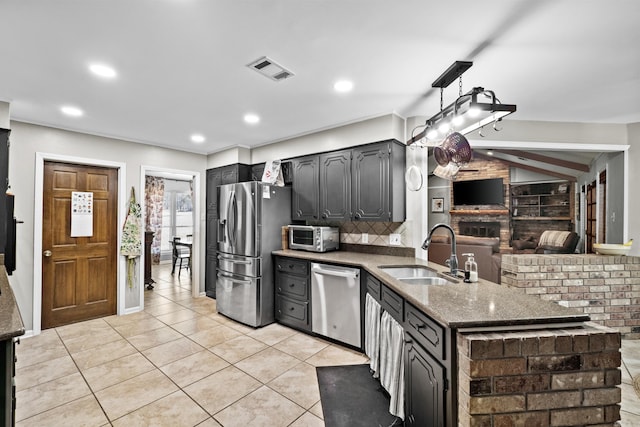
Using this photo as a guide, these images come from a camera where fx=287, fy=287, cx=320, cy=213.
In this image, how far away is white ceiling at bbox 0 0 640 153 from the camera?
60.7 inches

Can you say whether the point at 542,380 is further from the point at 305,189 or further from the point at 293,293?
the point at 305,189

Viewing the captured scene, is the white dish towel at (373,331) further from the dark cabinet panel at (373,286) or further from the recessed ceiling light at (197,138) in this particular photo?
the recessed ceiling light at (197,138)

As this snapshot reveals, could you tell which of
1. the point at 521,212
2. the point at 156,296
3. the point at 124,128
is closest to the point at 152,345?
the point at 156,296

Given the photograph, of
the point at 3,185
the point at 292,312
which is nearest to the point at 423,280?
the point at 292,312

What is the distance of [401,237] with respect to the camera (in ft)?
10.6

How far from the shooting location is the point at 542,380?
1.17 meters

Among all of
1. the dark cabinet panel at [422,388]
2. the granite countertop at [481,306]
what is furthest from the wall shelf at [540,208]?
the dark cabinet panel at [422,388]

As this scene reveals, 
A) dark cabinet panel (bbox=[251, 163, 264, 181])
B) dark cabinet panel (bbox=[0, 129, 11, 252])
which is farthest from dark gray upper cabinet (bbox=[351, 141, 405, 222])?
dark cabinet panel (bbox=[0, 129, 11, 252])

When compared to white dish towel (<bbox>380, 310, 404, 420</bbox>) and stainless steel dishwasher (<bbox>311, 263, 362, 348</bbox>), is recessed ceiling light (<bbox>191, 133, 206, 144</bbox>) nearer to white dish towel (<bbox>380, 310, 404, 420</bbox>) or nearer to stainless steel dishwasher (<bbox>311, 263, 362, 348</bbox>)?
stainless steel dishwasher (<bbox>311, 263, 362, 348</bbox>)

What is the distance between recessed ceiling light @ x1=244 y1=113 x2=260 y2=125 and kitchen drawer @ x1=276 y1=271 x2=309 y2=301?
1.85m

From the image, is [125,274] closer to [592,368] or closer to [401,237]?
[401,237]

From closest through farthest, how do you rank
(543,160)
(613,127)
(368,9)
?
1. (368,9)
2. (613,127)
3. (543,160)

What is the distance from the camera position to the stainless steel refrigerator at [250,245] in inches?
139

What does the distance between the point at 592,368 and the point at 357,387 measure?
5.20 feet
